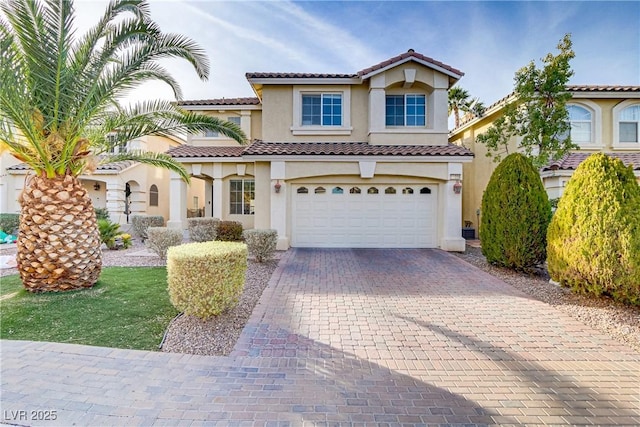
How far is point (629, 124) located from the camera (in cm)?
1392

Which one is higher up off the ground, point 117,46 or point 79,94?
point 117,46

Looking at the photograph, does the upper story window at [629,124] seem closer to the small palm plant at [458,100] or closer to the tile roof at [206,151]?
the small palm plant at [458,100]

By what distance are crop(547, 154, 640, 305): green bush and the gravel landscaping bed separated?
23cm

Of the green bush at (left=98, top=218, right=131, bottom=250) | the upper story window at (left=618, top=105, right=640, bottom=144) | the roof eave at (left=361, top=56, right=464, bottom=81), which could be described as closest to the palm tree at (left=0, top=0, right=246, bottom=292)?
the green bush at (left=98, top=218, right=131, bottom=250)

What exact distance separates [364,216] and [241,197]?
758 cm

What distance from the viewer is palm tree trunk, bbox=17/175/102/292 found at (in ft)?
20.3

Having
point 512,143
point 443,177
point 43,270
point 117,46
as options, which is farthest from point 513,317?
point 512,143

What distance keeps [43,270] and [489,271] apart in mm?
11005

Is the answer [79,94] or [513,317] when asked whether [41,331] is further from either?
[513,317]

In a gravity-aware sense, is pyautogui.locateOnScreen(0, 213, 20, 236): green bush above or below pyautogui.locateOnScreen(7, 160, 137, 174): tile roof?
below

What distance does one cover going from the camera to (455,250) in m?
12.0

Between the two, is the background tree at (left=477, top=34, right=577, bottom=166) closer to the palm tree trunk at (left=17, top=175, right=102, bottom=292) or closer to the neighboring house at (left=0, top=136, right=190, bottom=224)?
the palm tree trunk at (left=17, top=175, right=102, bottom=292)

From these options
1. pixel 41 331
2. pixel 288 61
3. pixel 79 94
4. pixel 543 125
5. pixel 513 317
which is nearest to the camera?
pixel 41 331

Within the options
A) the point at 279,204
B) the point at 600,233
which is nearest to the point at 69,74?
the point at 279,204
